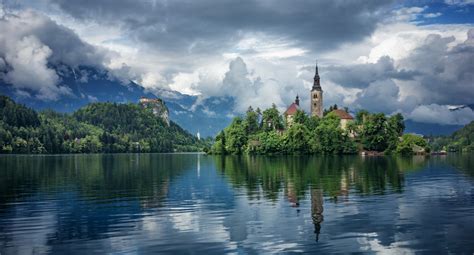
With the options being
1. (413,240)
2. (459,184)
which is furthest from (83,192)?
(459,184)

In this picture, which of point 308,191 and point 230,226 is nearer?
point 230,226

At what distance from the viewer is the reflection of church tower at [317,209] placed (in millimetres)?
30891

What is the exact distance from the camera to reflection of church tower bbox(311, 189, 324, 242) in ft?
101

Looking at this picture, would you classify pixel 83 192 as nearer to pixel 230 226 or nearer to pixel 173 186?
pixel 173 186

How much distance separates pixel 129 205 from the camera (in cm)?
4150

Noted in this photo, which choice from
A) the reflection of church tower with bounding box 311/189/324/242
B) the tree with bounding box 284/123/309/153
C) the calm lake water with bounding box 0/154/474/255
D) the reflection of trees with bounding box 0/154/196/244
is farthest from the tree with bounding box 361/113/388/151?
the reflection of church tower with bounding box 311/189/324/242

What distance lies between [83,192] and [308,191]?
23822 mm

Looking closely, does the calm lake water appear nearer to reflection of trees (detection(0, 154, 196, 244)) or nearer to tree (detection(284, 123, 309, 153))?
reflection of trees (detection(0, 154, 196, 244))

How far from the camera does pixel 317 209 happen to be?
125ft

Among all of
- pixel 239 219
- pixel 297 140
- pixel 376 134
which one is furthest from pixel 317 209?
pixel 376 134

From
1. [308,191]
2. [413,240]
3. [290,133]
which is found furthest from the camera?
[290,133]

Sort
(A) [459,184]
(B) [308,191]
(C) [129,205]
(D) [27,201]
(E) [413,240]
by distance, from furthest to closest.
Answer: (A) [459,184], (B) [308,191], (D) [27,201], (C) [129,205], (E) [413,240]

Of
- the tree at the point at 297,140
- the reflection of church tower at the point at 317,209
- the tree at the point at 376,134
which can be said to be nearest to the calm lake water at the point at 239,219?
the reflection of church tower at the point at 317,209

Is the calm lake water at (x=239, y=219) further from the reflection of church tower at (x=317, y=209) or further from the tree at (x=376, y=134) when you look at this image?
the tree at (x=376, y=134)
